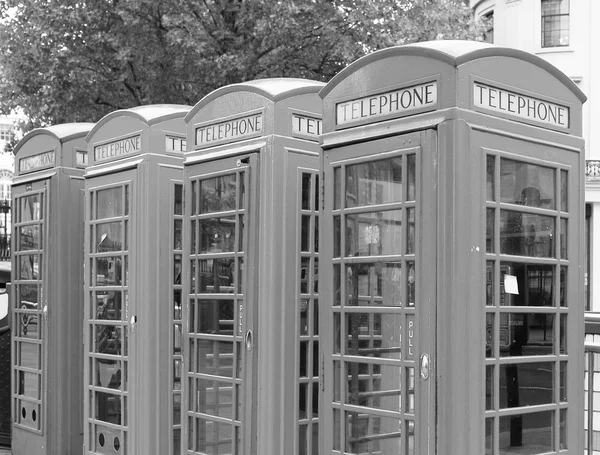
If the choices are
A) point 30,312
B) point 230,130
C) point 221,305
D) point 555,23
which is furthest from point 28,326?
point 555,23

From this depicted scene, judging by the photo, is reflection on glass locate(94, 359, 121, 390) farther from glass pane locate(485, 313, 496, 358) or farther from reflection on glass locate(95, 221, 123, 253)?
glass pane locate(485, 313, 496, 358)

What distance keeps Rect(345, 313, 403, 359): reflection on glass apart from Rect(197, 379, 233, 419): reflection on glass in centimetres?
126

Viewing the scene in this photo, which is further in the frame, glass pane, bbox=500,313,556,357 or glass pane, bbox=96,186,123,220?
glass pane, bbox=96,186,123,220

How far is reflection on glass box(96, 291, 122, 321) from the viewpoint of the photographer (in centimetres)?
712

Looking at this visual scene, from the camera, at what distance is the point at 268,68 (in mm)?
15195

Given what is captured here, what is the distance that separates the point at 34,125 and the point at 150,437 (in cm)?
1128

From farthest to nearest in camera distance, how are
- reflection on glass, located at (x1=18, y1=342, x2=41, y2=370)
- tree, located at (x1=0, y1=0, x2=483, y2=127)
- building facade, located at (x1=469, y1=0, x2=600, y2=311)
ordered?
building facade, located at (x1=469, y1=0, x2=600, y2=311)
tree, located at (x1=0, y1=0, x2=483, y2=127)
reflection on glass, located at (x1=18, y1=342, x2=41, y2=370)

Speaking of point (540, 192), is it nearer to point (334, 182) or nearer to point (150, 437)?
point (334, 182)

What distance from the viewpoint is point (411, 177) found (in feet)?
15.7

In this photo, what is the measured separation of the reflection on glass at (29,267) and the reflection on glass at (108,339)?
121 cm

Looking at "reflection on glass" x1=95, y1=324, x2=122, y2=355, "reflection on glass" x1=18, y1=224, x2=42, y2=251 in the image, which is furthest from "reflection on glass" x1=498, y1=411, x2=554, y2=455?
"reflection on glass" x1=18, y1=224, x2=42, y2=251

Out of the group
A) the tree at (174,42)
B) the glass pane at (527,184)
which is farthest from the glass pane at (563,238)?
the tree at (174,42)

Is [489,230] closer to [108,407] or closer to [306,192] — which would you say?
[306,192]

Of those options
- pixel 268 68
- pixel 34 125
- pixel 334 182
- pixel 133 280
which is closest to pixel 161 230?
pixel 133 280
